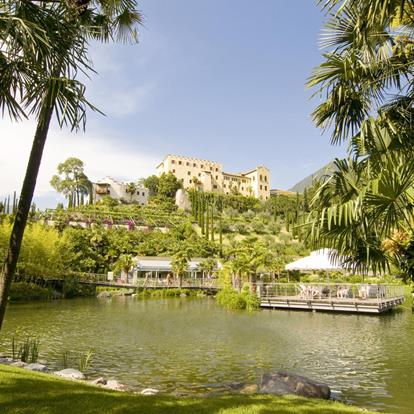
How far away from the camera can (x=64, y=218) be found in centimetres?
4666

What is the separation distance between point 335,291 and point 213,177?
2748 inches

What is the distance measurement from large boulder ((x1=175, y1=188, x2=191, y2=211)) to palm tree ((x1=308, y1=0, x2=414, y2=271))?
227 ft

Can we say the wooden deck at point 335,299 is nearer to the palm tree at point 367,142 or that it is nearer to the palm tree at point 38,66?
the palm tree at point 367,142

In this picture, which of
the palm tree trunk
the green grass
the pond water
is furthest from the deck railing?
the palm tree trunk

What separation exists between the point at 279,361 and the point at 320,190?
6.04 m

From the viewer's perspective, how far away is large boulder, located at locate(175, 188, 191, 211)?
75.5 m

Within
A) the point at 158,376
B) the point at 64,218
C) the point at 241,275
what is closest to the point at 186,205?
the point at 64,218

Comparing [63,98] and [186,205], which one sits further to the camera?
[186,205]

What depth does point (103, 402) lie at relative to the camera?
4715mm

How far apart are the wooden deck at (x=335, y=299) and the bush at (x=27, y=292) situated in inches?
597

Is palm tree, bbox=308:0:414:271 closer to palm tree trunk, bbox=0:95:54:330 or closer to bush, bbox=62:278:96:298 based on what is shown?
palm tree trunk, bbox=0:95:54:330

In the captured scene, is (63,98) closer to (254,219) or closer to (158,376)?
(158,376)

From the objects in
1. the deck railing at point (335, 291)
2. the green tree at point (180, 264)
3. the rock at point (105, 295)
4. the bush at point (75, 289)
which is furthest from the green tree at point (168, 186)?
the deck railing at point (335, 291)

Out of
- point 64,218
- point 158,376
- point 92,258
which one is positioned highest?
point 64,218
